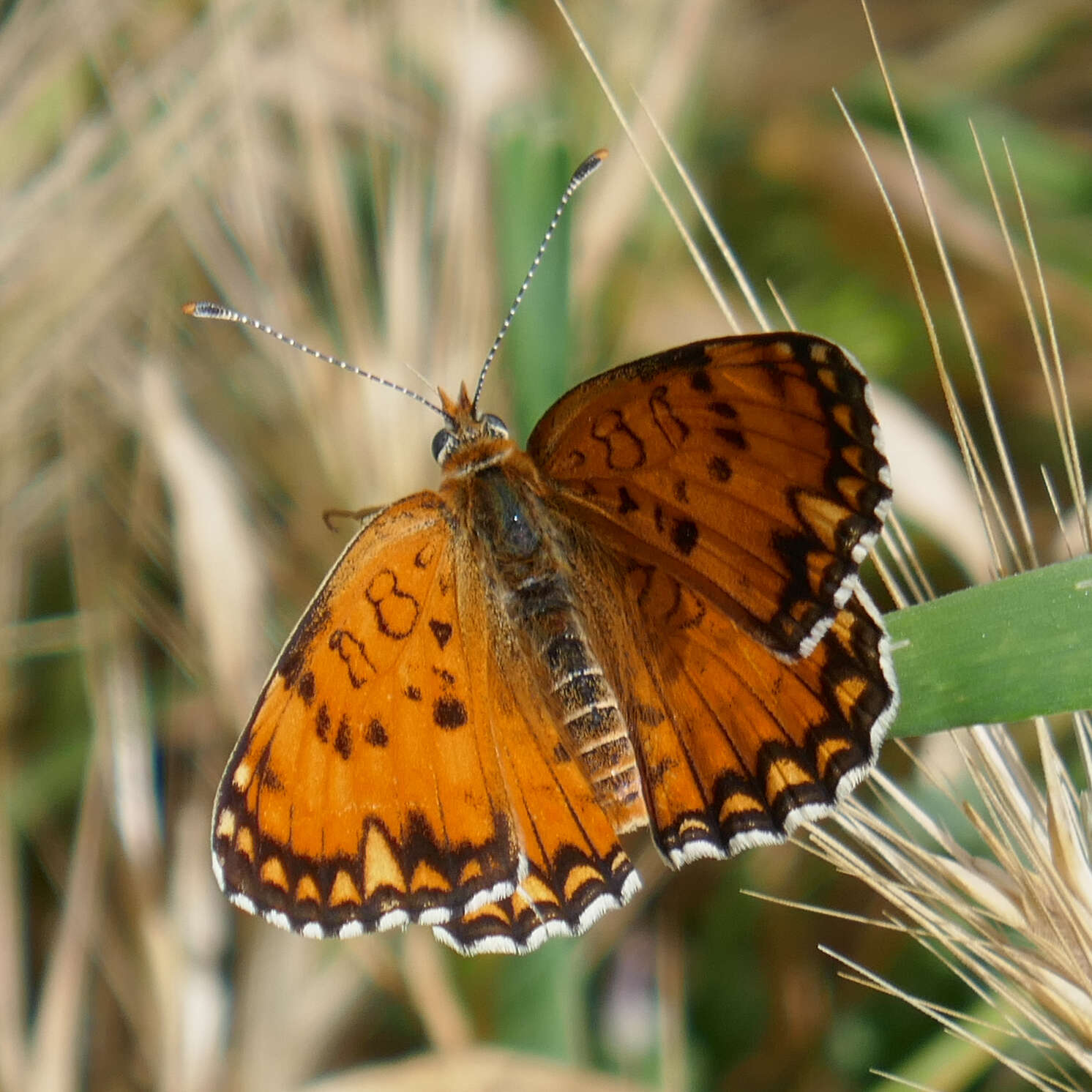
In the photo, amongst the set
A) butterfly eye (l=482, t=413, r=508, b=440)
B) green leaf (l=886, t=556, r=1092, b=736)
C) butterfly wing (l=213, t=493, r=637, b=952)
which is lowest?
green leaf (l=886, t=556, r=1092, b=736)

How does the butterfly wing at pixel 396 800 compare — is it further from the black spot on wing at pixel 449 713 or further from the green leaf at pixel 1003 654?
the green leaf at pixel 1003 654

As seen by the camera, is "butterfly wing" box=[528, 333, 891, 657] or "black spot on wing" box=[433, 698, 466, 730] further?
"black spot on wing" box=[433, 698, 466, 730]

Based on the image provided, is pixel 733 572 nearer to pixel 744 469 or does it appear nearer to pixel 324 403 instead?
pixel 744 469


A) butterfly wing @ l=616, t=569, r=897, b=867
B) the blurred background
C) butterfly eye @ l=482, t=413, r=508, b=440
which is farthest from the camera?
the blurred background

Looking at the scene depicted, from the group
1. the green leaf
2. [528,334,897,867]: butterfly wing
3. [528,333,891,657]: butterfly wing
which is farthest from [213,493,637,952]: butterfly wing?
the green leaf

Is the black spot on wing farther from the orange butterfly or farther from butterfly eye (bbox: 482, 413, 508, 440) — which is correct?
butterfly eye (bbox: 482, 413, 508, 440)

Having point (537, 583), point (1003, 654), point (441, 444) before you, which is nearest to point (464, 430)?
point (441, 444)

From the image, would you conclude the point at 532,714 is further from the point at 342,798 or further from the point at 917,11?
the point at 917,11
